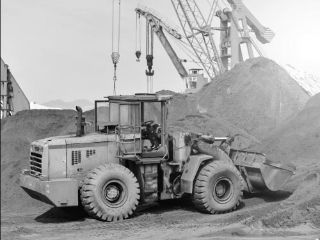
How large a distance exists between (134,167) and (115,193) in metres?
0.66

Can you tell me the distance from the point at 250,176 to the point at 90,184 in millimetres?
3433

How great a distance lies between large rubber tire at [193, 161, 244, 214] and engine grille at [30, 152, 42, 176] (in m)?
2.75

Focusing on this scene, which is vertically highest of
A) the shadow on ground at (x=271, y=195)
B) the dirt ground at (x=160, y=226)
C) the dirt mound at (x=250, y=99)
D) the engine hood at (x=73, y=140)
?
the dirt mound at (x=250, y=99)

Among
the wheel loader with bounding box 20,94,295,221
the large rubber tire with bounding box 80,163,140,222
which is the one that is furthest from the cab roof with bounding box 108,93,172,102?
the large rubber tire with bounding box 80,163,140,222

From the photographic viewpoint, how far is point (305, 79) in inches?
826

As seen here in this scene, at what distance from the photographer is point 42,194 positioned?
25.3 feet

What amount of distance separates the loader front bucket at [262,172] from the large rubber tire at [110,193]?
2.52m

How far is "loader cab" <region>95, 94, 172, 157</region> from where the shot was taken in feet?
27.7

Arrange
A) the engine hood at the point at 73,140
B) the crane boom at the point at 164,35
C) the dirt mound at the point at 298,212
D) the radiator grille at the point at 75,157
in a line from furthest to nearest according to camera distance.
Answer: the crane boom at the point at 164,35 → the radiator grille at the point at 75,157 → the engine hood at the point at 73,140 → the dirt mound at the point at 298,212

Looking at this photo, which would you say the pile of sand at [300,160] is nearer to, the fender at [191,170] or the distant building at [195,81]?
the fender at [191,170]

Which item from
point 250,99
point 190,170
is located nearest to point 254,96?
point 250,99

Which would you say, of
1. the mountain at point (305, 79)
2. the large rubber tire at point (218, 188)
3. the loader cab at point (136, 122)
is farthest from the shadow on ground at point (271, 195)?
the mountain at point (305, 79)

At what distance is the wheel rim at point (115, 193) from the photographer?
8.11 meters

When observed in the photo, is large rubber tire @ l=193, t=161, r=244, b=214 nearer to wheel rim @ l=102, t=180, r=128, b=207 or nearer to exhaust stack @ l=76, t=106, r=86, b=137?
wheel rim @ l=102, t=180, r=128, b=207
